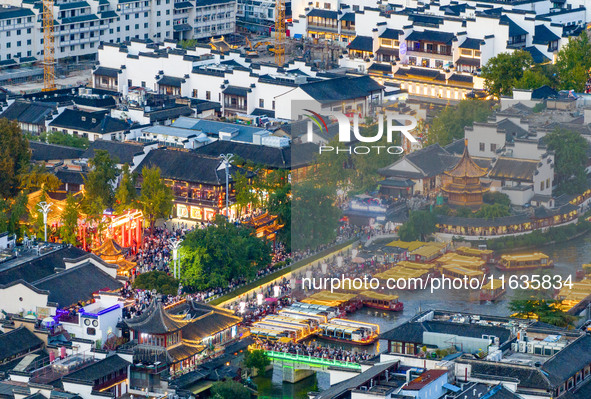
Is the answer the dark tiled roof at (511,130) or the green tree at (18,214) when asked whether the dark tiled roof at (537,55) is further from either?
the green tree at (18,214)

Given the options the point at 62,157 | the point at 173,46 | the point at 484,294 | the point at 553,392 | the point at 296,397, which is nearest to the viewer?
the point at 553,392

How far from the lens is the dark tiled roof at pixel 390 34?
81.8m

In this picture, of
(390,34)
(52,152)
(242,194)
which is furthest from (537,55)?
(52,152)

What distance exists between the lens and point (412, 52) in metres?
81.4

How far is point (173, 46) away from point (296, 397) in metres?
38.6

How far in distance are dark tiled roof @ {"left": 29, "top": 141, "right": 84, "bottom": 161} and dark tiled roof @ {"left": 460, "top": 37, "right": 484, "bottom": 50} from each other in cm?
2282

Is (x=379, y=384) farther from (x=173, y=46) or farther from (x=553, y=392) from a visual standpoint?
(x=173, y=46)

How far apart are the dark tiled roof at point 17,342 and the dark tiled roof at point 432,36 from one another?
39.9 meters

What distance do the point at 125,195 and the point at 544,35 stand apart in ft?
103

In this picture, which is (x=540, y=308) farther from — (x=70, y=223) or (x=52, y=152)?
(x=52, y=152)

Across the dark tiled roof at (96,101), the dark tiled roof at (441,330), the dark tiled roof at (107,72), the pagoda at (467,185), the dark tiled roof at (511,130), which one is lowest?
the dark tiled roof at (107,72)

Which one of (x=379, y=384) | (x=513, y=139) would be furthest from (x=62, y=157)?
(x=379, y=384)

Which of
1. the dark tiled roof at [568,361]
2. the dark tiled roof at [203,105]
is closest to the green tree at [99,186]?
the dark tiled roof at [203,105]

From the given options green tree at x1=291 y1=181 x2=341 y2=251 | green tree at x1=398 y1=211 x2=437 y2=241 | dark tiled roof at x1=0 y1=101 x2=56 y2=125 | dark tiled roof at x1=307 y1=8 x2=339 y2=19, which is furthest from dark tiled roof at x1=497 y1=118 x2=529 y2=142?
dark tiled roof at x1=307 y1=8 x2=339 y2=19
